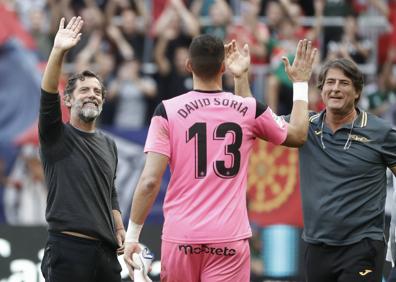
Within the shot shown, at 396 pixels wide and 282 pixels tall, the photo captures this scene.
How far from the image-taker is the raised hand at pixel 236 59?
867cm

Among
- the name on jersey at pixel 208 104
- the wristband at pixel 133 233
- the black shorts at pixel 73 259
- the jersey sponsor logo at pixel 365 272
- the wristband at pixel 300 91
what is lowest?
the jersey sponsor logo at pixel 365 272

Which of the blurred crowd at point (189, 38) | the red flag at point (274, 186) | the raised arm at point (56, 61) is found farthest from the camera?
the blurred crowd at point (189, 38)

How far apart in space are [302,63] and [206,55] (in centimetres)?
92

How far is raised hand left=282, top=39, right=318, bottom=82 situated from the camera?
8.57 m

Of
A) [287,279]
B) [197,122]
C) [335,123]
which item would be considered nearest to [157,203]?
[287,279]

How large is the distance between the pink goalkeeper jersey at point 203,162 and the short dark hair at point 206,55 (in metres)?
0.16

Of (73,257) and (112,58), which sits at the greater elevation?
(112,58)

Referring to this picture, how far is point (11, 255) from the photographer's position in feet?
40.7

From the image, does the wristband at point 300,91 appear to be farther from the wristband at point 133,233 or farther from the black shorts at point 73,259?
the black shorts at point 73,259

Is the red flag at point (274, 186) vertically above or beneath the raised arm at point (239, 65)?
beneath

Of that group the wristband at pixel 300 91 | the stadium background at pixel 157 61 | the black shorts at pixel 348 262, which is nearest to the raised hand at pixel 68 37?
the wristband at pixel 300 91

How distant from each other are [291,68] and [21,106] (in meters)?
9.20

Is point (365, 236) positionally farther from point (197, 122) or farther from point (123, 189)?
point (123, 189)

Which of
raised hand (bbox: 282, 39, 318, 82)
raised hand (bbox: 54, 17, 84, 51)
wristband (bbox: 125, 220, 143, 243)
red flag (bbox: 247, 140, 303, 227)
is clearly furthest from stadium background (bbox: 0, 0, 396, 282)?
wristband (bbox: 125, 220, 143, 243)
